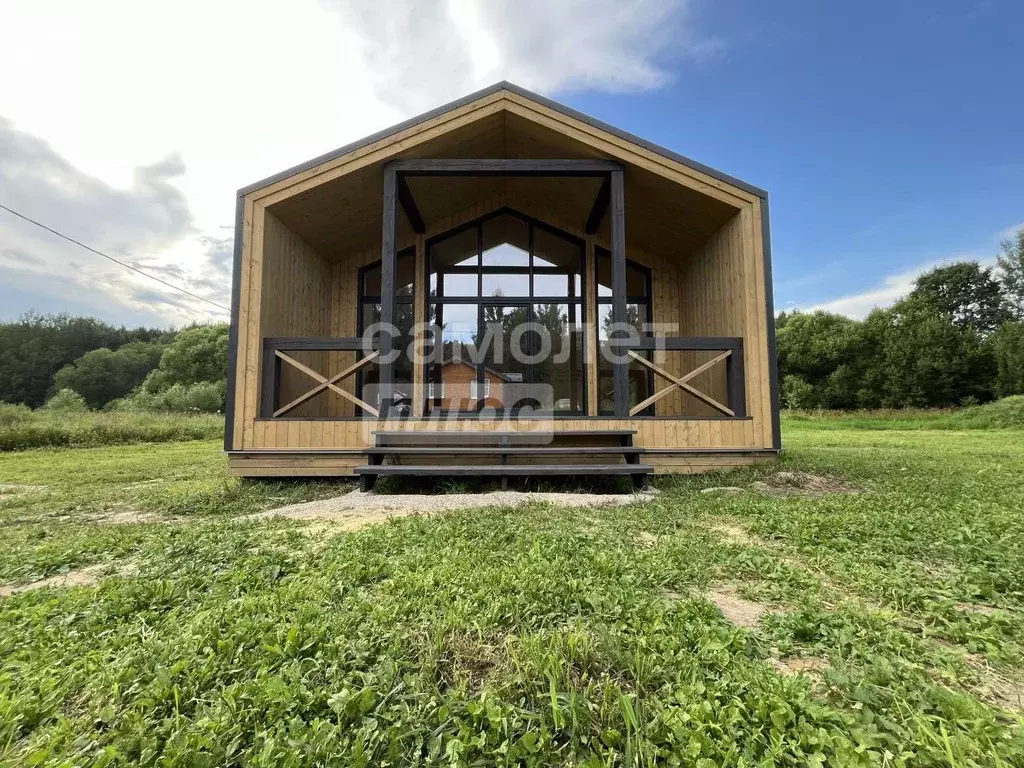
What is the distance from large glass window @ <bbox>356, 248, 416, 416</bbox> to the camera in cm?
788

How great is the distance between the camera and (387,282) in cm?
631

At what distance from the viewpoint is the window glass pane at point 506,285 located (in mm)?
8398

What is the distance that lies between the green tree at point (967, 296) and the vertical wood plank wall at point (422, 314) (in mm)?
31222

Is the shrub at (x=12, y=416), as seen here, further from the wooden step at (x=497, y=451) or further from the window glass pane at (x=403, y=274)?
the wooden step at (x=497, y=451)

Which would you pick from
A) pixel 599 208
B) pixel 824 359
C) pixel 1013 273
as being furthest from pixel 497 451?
pixel 1013 273

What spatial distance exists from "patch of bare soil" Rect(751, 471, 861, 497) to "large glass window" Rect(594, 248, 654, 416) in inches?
120

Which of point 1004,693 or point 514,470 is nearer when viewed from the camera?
point 1004,693

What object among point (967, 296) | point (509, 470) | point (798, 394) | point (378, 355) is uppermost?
point (967, 296)

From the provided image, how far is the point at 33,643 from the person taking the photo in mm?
1788

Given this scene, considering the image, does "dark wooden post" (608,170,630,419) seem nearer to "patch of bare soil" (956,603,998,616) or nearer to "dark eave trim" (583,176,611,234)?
"dark eave trim" (583,176,611,234)

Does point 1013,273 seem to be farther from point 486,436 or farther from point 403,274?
point 486,436

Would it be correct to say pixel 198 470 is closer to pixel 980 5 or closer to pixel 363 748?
pixel 363 748

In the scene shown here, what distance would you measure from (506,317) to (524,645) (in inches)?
276

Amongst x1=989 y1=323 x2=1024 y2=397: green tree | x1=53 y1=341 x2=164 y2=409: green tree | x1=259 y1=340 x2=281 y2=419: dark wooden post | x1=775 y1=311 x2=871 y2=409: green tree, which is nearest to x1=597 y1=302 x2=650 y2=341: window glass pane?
x1=259 y1=340 x2=281 y2=419: dark wooden post
